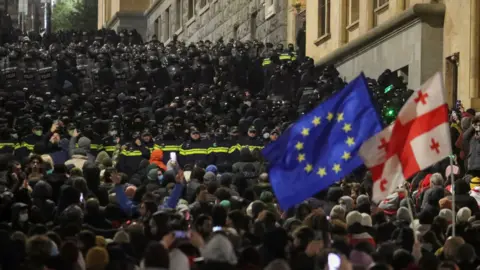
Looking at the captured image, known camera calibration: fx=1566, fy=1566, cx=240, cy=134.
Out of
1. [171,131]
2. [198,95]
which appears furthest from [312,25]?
[171,131]

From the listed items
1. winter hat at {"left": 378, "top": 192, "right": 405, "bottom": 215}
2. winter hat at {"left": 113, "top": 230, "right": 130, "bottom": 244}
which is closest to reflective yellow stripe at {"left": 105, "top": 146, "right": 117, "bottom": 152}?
winter hat at {"left": 378, "top": 192, "right": 405, "bottom": 215}

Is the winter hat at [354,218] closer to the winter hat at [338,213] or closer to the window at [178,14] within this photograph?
the winter hat at [338,213]

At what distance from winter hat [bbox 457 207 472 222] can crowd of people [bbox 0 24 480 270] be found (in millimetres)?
47

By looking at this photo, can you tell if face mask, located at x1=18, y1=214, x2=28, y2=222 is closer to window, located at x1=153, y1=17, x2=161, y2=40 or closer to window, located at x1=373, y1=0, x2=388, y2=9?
window, located at x1=373, y1=0, x2=388, y2=9

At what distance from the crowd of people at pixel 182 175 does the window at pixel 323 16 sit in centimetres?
282

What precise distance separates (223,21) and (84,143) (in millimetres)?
32154

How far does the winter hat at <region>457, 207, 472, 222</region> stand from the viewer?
1845 centimetres

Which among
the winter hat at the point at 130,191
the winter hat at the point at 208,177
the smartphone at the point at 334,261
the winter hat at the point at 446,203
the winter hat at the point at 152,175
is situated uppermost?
the winter hat at the point at 152,175

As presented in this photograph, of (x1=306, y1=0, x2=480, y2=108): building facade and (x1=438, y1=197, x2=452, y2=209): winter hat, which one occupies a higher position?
(x1=306, y1=0, x2=480, y2=108): building facade

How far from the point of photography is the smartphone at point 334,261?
45.7ft

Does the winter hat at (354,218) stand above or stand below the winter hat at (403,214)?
below

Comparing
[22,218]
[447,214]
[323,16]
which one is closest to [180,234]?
[22,218]

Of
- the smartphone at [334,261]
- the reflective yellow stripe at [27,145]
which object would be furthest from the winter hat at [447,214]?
the reflective yellow stripe at [27,145]

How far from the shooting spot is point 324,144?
1586 centimetres
